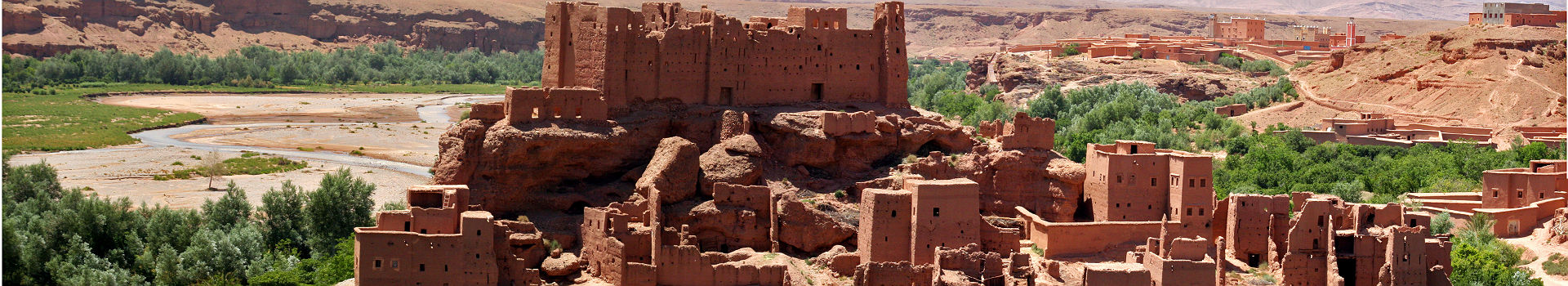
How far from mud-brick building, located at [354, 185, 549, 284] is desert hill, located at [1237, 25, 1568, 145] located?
159ft

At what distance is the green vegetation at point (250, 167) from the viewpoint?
6436 cm

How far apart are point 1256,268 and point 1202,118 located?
41.6 meters

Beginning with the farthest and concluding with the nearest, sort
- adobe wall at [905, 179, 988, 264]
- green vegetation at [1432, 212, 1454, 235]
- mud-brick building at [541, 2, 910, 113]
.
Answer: green vegetation at [1432, 212, 1454, 235], mud-brick building at [541, 2, 910, 113], adobe wall at [905, 179, 988, 264]

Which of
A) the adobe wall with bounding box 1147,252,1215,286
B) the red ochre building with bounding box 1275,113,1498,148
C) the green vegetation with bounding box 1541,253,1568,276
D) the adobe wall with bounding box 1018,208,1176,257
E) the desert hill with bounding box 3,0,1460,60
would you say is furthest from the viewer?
the desert hill with bounding box 3,0,1460,60

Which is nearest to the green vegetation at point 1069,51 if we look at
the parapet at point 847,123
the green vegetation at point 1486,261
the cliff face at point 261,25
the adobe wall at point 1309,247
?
the green vegetation at point 1486,261

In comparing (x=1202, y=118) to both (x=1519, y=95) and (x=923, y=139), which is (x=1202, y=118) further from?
(x=923, y=139)

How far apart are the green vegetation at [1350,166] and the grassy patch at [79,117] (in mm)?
42472

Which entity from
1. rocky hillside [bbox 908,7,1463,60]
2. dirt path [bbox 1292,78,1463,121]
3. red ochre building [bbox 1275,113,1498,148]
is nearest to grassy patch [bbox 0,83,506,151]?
red ochre building [bbox 1275,113,1498,148]

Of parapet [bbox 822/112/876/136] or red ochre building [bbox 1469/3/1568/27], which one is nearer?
parapet [bbox 822/112/876/136]

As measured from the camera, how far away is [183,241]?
4594 centimetres

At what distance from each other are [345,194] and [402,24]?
348 ft

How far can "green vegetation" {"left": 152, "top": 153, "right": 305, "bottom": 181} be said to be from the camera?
2534 inches

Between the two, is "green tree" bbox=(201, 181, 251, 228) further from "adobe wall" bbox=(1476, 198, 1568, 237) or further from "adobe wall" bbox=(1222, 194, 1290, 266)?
"adobe wall" bbox=(1476, 198, 1568, 237)

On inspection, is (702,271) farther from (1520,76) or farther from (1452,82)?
(1452,82)
